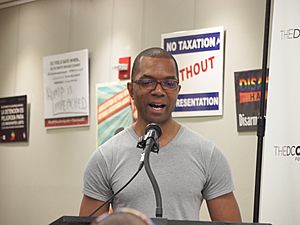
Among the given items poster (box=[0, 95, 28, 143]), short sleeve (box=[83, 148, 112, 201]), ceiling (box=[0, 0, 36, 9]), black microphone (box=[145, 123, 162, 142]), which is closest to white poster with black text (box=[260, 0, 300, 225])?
short sleeve (box=[83, 148, 112, 201])

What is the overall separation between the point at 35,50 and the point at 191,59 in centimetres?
209

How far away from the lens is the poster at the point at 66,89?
205 inches

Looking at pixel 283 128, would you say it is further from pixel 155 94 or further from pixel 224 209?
pixel 155 94

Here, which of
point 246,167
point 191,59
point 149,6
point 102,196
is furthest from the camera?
point 149,6

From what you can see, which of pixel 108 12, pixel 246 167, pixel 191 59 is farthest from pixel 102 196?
pixel 108 12

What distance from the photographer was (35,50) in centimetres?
576

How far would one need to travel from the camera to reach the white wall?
4023 millimetres

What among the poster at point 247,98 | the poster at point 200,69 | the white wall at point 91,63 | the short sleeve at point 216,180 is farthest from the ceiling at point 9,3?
the short sleeve at point 216,180

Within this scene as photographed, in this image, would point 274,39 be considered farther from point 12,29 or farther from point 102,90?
point 12,29

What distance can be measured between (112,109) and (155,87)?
297cm

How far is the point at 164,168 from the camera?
1.92 meters

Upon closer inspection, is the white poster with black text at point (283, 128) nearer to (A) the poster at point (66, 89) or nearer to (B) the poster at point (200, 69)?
(B) the poster at point (200, 69)

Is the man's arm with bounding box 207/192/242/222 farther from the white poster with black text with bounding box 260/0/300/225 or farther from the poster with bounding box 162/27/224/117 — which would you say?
the poster with bounding box 162/27/224/117

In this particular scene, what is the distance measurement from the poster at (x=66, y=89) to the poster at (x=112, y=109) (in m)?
0.21
